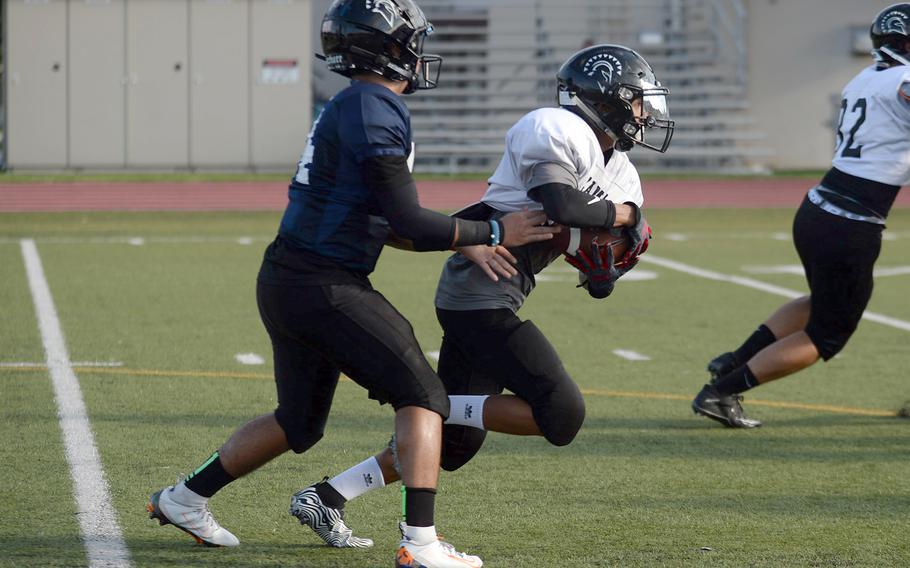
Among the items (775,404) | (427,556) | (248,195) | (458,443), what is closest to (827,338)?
(775,404)

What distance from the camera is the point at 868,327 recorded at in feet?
31.6

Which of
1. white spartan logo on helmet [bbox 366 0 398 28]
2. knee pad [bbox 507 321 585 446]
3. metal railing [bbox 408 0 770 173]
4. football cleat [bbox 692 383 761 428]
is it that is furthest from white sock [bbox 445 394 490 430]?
metal railing [bbox 408 0 770 173]

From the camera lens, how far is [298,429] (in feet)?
13.8

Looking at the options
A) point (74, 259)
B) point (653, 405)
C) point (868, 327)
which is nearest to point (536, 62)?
point (74, 259)

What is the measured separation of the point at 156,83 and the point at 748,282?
16.2 meters

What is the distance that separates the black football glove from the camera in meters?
4.36

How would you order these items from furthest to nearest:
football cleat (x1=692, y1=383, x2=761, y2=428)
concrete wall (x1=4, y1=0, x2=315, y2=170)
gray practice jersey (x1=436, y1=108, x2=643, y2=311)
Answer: concrete wall (x1=4, y1=0, x2=315, y2=170), football cleat (x1=692, y1=383, x2=761, y2=428), gray practice jersey (x1=436, y1=108, x2=643, y2=311)

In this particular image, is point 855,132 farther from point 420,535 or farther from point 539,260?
Result: point 420,535

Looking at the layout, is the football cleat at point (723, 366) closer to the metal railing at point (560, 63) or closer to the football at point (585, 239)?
the football at point (585, 239)

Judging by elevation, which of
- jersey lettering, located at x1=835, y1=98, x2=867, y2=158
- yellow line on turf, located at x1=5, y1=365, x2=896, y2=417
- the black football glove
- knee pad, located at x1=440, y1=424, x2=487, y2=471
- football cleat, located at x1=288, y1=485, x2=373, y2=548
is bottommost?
yellow line on turf, located at x1=5, y1=365, x2=896, y2=417

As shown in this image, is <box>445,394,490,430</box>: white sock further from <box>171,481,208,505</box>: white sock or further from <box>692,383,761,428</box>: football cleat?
<box>692,383,761,428</box>: football cleat

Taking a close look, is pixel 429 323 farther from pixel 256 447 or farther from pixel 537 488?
pixel 256 447

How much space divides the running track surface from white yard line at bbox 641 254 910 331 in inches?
237

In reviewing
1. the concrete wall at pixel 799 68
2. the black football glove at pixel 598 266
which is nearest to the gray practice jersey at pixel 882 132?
the black football glove at pixel 598 266
